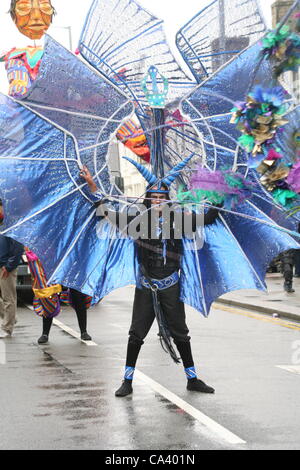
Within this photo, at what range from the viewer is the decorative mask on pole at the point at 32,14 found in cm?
1245

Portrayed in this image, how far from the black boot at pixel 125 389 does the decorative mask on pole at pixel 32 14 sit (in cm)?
658

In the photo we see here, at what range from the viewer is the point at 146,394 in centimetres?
789

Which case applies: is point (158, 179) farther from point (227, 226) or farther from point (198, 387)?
point (198, 387)

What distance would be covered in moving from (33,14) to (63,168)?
526 cm

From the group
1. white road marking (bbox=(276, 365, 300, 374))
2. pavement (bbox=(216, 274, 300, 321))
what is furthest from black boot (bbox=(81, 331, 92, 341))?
→ pavement (bbox=(216, 274, 300, 321))

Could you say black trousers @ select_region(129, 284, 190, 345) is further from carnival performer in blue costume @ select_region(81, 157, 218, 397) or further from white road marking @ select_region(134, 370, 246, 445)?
white road marking @ select_region(134, 370, 246, 445)

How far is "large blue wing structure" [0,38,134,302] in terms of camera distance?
26.0ft

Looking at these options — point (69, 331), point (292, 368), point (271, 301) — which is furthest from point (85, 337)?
point (271, 301)

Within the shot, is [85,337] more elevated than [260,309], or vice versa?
[85,337]

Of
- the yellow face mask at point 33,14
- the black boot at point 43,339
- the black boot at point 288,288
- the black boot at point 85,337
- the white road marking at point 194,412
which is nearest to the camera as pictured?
the white road marking at point 194,412

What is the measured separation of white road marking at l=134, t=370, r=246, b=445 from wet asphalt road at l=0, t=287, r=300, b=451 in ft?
0.05

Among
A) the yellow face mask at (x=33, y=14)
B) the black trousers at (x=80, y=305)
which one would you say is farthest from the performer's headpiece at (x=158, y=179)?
the yellow face mask at (x=33, y=14)

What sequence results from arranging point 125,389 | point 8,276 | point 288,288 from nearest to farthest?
point 125,389 < point 8,276 < point 288,288

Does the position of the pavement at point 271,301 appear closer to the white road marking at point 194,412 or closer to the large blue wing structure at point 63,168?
the white road marking at point 194,412
